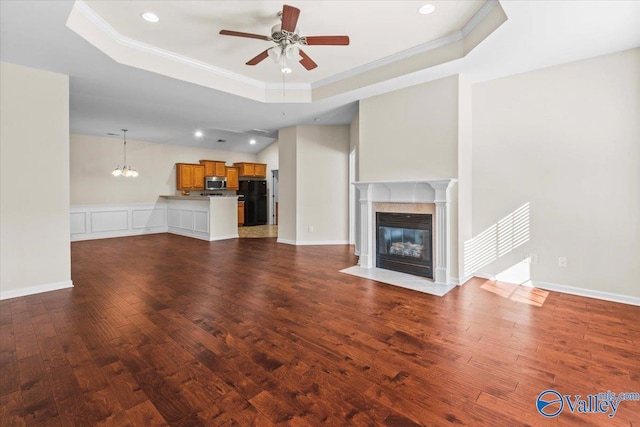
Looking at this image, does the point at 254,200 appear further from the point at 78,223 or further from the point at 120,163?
the point at 78,223

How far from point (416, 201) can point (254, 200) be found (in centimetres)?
746

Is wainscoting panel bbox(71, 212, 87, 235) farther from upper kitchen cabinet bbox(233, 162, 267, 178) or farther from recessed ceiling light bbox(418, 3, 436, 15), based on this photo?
recessed ceiling light bbox(418, 3, 436, 15)

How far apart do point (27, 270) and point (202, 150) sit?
6652mm

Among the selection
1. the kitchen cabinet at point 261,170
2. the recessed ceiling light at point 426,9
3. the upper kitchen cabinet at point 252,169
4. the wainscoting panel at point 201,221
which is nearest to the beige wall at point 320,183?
the wainscoting panel at point 201,221

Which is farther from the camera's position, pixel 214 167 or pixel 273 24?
pixel 214 167

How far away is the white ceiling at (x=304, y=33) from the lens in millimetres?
2518

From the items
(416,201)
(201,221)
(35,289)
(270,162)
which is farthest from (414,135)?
(270,162)

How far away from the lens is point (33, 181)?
3.39 meters

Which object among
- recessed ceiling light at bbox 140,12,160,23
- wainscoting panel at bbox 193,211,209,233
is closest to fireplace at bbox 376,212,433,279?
recessed ceiling light at bbox 140,12,160,23

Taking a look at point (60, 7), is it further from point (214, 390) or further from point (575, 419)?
point (575, 419)

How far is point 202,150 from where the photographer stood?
371 inches

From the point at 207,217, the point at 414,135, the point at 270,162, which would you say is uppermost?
the point at 270,162

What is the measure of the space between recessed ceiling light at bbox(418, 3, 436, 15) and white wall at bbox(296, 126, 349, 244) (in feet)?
12.2

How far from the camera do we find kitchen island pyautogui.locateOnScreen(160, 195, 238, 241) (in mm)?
7230
